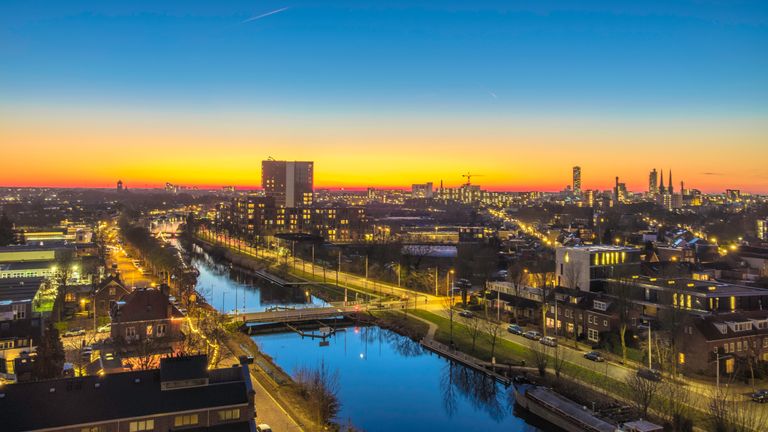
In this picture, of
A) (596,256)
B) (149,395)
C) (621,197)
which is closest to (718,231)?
(596,256)

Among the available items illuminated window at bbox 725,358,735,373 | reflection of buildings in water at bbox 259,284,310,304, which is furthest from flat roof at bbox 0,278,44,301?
Answer: illuminated window at bbox 725,358,735,373

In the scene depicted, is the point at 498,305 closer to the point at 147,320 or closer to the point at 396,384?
the point at 396,384

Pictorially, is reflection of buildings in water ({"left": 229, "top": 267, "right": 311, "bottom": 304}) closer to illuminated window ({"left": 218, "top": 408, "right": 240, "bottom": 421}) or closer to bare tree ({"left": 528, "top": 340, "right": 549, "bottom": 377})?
bare tree ({"left": 528, "top": 340, "right": 549, "bottom": 377})

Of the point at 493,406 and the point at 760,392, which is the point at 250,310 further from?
the point at 760,392

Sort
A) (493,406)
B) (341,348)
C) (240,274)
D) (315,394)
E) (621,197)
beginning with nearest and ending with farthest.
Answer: (315,394) → (493,406) → (341,348) → (240,274) → (621,197)

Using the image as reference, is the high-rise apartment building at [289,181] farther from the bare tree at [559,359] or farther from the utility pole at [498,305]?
the bare tree at [559,359]

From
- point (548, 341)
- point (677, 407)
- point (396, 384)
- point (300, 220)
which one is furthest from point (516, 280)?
point (300, 220)
